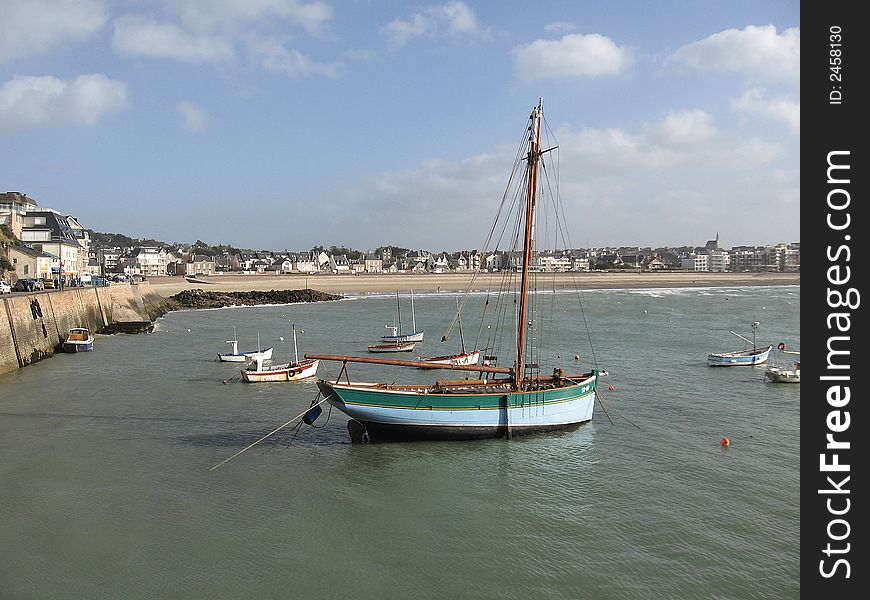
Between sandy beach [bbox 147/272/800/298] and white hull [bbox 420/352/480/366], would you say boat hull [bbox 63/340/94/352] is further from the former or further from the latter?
sandy beach [bbox 147/272/800/298]

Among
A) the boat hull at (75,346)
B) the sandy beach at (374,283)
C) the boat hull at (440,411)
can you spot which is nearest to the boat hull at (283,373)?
the boat hull at (440,411)

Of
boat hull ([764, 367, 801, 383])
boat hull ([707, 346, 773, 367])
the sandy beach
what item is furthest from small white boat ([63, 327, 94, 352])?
the sandy beach

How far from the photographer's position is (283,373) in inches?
1119

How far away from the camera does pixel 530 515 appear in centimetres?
1361

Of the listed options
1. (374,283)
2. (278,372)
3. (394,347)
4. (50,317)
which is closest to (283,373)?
(278,372)

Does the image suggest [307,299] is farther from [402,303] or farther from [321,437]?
[321,437]

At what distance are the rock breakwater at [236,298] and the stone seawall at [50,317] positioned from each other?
1637 cm

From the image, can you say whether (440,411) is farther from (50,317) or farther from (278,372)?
(50,317)

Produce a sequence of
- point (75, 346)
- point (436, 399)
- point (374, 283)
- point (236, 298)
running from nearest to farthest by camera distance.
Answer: point (436, 399) < point (75, 346) < point (236, 298) < point (374, 283)

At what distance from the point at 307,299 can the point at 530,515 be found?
72922 mm

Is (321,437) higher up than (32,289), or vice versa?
(32,289)

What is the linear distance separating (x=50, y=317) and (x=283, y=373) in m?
17.6

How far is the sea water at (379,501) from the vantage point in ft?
36.2

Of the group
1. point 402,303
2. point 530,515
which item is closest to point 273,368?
point 530,515
